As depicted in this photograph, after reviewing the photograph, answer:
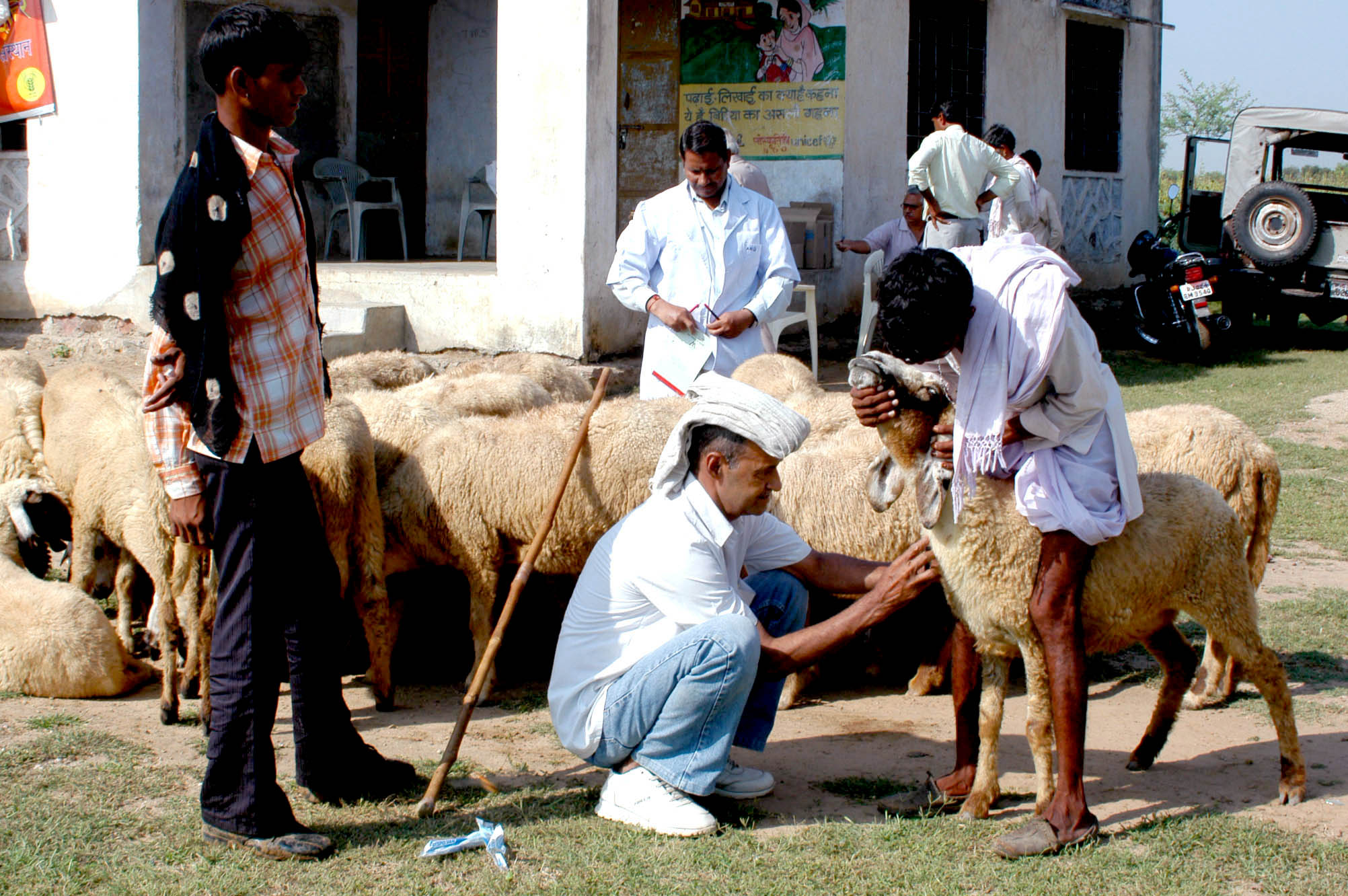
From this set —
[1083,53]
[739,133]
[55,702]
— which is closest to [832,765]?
[55,702]

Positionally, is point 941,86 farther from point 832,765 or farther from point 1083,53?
point 832,765

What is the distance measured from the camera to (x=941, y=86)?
1420 cm

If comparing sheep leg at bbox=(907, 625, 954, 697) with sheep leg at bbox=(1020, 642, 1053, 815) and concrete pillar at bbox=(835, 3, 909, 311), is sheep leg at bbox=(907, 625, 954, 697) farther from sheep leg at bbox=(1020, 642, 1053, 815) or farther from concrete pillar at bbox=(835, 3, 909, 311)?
concrete pillar at bbox=(835, 3, 909, 311)

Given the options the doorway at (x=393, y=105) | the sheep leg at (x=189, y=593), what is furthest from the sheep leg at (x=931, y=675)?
the doorway at (x=393, y=105)

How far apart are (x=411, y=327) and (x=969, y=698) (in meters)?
7.25

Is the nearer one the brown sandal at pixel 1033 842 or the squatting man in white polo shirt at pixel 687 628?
the brown sandal at pixel 1033 842

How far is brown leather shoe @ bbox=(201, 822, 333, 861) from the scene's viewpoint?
321 cm

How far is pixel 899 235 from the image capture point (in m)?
11.5

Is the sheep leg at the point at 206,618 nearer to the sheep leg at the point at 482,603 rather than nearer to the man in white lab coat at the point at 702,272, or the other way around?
the sheep leg at the point at 482,603

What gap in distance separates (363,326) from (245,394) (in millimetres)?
6531

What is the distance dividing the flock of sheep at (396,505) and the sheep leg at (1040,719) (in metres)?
1.00

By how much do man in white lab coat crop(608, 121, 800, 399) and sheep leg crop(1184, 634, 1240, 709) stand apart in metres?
2.27

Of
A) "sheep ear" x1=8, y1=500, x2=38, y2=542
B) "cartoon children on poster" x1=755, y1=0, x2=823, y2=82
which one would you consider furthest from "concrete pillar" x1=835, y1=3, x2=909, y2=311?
"sheep ear" x1=8, y1=500, x2=38, y2=542

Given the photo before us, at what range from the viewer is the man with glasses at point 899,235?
11.2 metres
